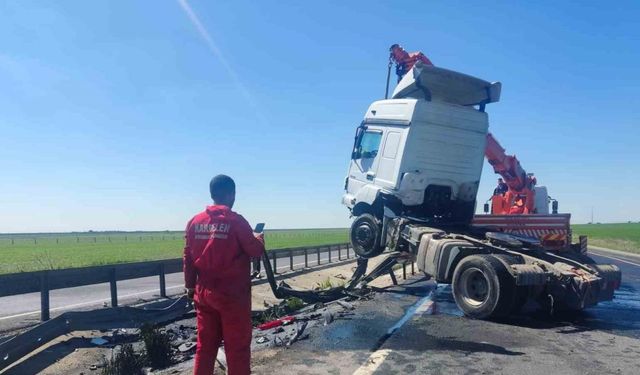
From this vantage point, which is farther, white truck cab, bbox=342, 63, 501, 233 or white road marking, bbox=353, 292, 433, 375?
white truck cab, bbox=342, 63, 501, 233

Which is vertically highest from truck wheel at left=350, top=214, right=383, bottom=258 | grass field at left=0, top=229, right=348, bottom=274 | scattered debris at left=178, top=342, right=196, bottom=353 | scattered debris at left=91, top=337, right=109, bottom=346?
truck wheel at left=350, top=214, right=383, bottom=258

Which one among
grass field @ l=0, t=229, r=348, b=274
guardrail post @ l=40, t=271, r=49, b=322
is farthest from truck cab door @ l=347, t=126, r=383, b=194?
grass field @ l=0, t=229, r=348, b=274

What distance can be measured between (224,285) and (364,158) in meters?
7.46

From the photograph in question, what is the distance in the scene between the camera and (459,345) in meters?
5.50

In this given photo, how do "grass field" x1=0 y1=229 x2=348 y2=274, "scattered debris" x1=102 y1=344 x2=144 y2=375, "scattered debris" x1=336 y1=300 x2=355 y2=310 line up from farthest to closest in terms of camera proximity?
"grass field" x1=0 y1=229 x2=348 y2=274, "scattered debris" x1=336 y1=300 x2=355 y2=310, "scattered debris" x1=102 y1=344 x2=144 y2=375

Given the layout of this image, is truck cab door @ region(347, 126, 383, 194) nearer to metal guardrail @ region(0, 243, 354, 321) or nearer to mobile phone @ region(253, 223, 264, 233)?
metal guardrail @ region(0, 243, 354, 321)

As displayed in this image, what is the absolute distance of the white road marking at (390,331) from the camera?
4.53 m

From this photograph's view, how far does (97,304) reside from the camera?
1029 centimetres

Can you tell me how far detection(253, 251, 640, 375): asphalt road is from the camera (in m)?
4.63

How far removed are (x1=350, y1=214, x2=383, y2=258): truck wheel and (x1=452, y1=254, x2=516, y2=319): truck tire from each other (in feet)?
9.72

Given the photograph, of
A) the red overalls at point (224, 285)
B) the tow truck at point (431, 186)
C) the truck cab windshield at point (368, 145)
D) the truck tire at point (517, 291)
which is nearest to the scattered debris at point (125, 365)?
the red overalls at point (224, 285)

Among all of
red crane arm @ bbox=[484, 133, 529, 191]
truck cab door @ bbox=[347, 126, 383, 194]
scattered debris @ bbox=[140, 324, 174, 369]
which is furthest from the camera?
red crane arm @ bbox=[484, 133, 529, 191]

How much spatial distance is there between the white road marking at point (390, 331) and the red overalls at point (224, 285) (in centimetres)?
136

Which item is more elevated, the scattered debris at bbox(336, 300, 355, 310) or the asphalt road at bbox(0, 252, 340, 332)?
the scattered debris at bbox(336, 300, 355, 310)
